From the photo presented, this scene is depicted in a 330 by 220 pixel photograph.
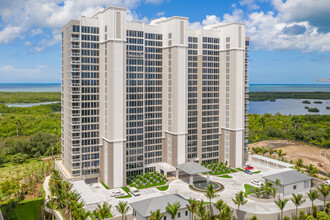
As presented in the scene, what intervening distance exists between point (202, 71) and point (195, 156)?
2220 centimetres

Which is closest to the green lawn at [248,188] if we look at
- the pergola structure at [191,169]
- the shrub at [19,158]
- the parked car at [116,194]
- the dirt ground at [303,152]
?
the pergola structure at [191,169]

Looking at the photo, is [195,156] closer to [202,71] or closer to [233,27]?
[202,71]

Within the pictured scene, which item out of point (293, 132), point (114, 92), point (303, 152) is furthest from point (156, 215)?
point (293, 132)

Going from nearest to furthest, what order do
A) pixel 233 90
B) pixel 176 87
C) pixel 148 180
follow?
pixel 148 180 < pixel 176 87 < pixel 233 90

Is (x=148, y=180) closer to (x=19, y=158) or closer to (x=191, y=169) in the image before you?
(x=191, y=169)

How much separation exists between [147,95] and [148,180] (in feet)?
64.8

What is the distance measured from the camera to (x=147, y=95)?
227 feet

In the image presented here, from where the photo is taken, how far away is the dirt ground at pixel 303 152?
8753 centimetres

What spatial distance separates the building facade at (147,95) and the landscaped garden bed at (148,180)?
7.29 feet

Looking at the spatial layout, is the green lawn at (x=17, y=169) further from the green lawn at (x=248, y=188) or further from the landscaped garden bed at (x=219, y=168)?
the green lawn at (x=248, y=188)

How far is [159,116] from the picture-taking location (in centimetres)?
7175

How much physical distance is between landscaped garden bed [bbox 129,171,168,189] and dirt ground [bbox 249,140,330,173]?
1602 inches

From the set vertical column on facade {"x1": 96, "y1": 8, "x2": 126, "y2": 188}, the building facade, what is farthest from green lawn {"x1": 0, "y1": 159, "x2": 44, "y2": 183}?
vertical column on facade {"x1": 96, "y1": 8, "x2": 126, "y2": 188}

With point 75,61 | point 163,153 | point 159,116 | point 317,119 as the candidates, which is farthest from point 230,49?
point 317,119
